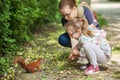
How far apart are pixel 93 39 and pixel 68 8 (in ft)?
1.88

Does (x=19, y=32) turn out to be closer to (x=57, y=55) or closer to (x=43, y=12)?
(x=57, y=55)

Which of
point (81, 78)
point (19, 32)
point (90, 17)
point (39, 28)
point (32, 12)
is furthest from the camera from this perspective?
point (39, 28)

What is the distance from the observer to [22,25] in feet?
21.2

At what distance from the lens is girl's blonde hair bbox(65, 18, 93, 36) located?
17.4ft

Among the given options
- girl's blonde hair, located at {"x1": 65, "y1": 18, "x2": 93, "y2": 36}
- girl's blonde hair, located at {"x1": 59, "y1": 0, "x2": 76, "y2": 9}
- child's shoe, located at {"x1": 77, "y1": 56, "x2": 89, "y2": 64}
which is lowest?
child's shoe, located at {"x1": 77, "y1": 56, "x2": 89, "y2": 64}

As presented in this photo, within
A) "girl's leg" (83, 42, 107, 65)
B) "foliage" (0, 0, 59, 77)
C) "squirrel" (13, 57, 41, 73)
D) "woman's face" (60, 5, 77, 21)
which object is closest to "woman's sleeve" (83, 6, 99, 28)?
"woman's face" (60, 5, 77, 21)

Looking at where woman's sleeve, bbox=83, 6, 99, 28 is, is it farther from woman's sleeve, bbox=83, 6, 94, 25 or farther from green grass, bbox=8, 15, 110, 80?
green grass, bbox=8, 15, 110, 80

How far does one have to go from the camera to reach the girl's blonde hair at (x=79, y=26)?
530cm

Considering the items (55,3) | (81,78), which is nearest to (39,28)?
(55,3)

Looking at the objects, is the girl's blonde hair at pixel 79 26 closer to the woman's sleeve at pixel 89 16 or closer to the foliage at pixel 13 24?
the woman's sleeve at pixel 89 16

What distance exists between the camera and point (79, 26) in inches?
213

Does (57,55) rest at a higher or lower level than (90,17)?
lower

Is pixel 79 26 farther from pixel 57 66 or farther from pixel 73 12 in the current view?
pixel 57 66

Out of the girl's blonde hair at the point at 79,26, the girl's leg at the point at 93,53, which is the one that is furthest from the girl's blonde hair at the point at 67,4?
the girl's leg at the point at 93,53
